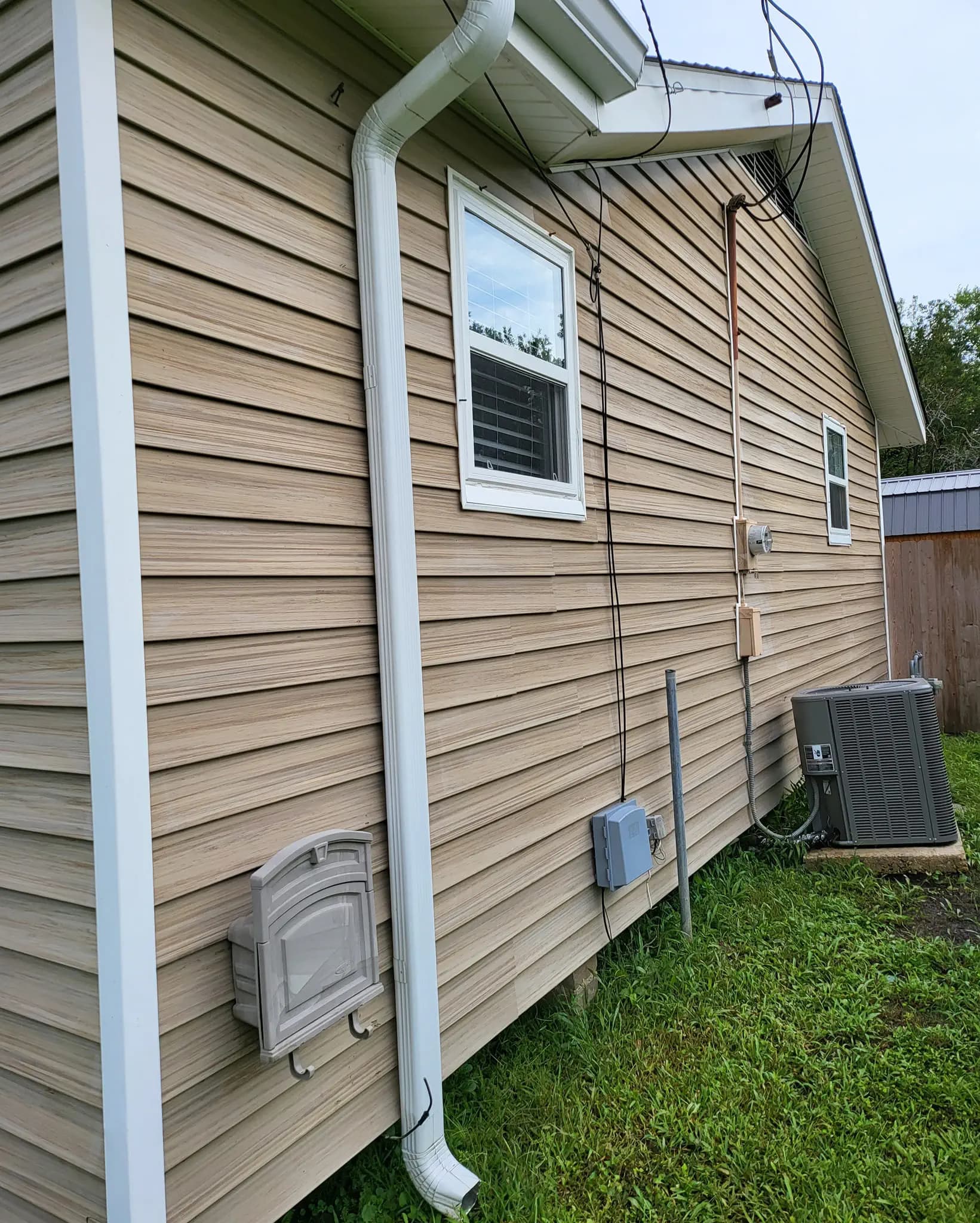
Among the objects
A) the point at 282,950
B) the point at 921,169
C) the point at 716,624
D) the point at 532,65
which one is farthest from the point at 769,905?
the point at 921,169

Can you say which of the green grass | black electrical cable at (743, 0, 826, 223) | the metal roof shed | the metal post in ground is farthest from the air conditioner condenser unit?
the metal roof shed

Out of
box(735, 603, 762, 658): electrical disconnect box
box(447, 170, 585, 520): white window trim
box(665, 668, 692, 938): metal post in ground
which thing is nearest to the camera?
box(447, 170, 585, 520): white window trim

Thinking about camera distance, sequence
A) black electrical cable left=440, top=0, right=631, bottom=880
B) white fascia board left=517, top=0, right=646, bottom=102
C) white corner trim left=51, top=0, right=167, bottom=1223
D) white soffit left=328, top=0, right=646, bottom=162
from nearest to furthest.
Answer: white corner trim left=51, top=0, right=167, bottom=1223 → white soffit left=328, top=0, right=646, bottom=162 → white fascia board left=517, top=0, right=646, bottom=102 → black electrical cable left=440, top=0, right=631, bottom=880

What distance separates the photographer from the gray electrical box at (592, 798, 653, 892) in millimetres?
3271

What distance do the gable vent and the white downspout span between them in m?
4.10

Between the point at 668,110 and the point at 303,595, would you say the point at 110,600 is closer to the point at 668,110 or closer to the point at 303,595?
the point at 303,595

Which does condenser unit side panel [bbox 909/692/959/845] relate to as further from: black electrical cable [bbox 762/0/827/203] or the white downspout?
the white downspout

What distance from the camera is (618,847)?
→ 3.28 meters

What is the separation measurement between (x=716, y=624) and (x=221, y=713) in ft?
11.3

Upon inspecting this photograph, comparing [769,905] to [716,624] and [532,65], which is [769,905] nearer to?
[716,624]

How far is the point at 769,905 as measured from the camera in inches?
164

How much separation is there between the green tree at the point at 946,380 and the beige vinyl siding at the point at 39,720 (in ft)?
86.2

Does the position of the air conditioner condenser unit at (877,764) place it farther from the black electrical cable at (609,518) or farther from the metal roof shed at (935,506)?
the metal roof shed at (935,506)

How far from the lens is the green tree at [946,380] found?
1007 inches
